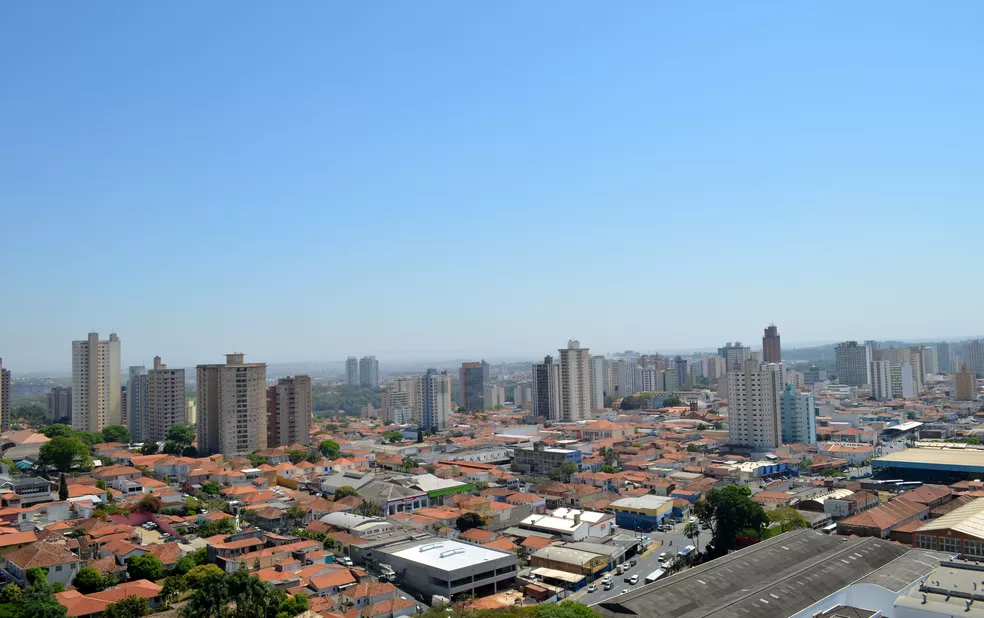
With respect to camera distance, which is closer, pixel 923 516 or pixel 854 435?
pixel 923 516

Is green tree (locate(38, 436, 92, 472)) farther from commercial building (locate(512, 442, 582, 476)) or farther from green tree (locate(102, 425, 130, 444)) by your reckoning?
commercial building (locate(512, 442, 582, 476))

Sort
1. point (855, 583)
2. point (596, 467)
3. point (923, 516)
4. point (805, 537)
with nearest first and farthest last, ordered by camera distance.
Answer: point (855, 583) → point (805, 537) → point (923, 516) → point (596, 467)

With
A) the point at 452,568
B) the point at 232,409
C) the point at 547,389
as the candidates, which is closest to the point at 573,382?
the point at 547,389

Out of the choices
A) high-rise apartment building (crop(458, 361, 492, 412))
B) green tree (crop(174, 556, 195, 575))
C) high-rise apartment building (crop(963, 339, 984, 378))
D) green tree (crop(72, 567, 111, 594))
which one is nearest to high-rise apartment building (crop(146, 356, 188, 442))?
green tree (crop(174, 556, 195, 575))

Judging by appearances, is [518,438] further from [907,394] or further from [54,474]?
[907,394]

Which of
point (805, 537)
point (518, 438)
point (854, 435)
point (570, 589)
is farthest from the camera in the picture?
point (518, 438)

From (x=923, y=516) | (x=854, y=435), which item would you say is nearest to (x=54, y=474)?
(x=923, y=516)

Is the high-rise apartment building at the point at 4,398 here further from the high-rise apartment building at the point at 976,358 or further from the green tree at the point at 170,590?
the high-rise apartment building at the point at 976,358
